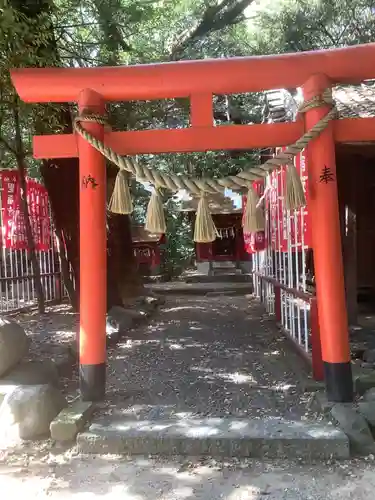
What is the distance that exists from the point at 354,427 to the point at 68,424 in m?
2.21

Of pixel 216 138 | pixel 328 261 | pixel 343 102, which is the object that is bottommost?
pixel 328 261

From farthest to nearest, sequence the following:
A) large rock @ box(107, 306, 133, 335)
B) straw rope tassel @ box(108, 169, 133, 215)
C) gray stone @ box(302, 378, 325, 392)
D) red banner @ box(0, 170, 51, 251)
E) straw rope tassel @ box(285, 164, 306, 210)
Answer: red banner @ box(0, 170, 51, 251) < large rock @ box(107, 306, 133, 335) < gray stone @ box(302, 378, 325, 392) < straw rope tassel @ box(108, 169, 133, 215) < straw rope tassel @ box(285, 164, 306, 210)

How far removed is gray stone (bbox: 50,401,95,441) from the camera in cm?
393

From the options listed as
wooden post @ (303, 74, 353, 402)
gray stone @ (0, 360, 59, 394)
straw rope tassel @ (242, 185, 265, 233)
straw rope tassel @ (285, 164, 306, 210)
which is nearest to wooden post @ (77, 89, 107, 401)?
gray stone @ (0, 360, 59, 394)

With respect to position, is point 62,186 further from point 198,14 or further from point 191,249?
point 191,249

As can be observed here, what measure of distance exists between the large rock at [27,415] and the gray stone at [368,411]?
8.21 ft

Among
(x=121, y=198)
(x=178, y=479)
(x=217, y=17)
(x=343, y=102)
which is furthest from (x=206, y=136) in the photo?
(x=217, y=17)

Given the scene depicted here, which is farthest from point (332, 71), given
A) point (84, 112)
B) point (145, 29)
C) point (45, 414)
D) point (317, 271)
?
point (145, 29)

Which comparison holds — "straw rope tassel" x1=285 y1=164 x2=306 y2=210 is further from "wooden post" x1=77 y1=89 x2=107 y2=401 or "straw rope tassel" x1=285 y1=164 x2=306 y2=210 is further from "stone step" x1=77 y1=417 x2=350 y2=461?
"stone step" x1=77 y1=417 x2=350 y2=461

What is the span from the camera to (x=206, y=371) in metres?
5.91

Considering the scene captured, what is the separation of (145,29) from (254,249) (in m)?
5.70

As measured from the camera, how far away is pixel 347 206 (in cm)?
762

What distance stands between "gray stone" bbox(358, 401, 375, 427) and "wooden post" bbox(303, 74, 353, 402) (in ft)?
0.68

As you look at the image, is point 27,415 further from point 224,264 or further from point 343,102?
point 224,264
